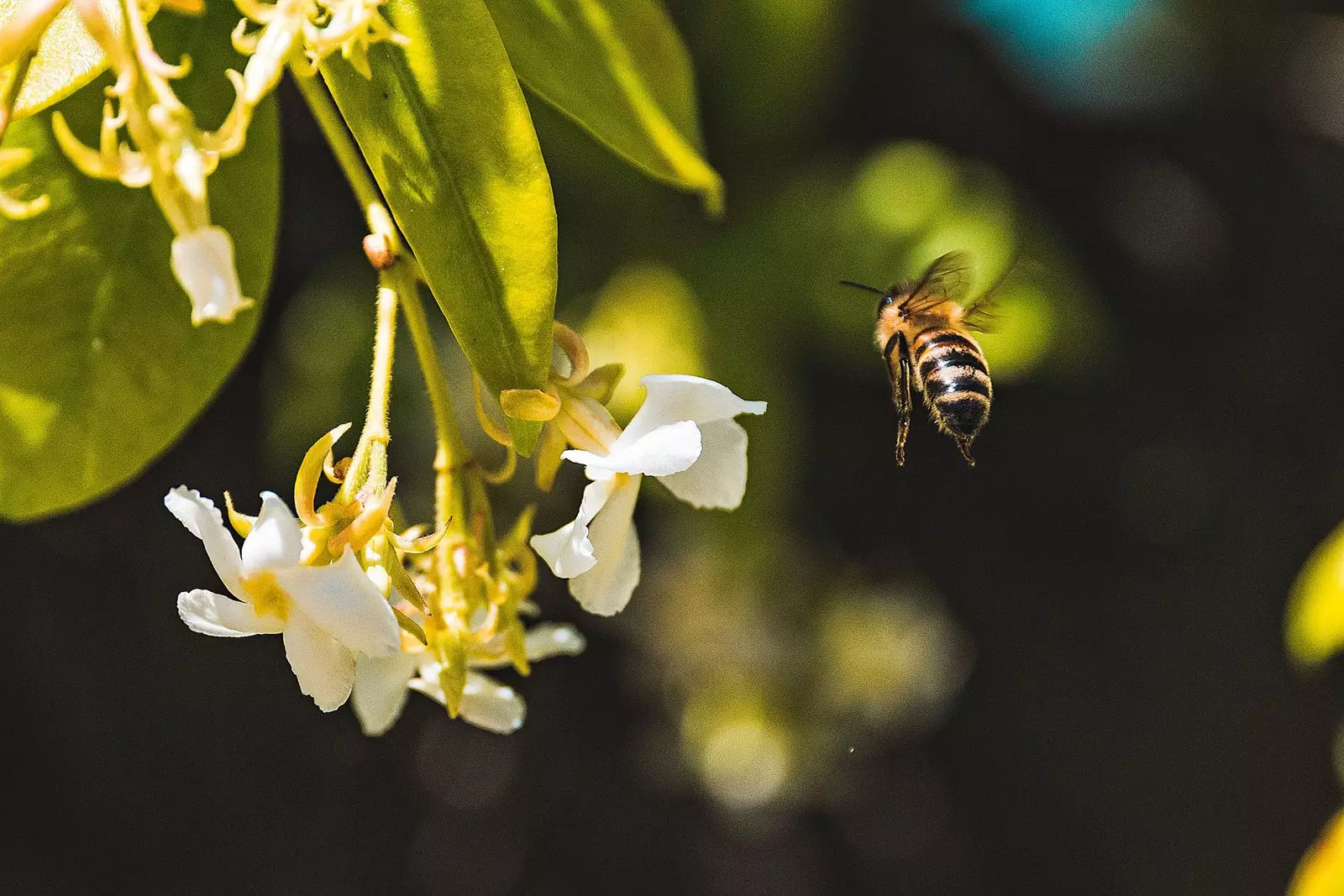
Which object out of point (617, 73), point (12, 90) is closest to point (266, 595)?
point (12, 90)

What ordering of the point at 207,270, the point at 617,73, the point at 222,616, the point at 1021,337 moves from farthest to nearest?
the point at 1021,337, the point at 617,73, the point at 222,616, the point at 207,270

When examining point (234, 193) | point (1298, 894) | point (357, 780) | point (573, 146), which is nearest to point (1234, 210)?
point (573, 146)

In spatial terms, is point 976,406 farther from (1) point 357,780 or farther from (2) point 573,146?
(1) point 357,780

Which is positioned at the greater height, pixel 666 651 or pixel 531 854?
pixel 666 651

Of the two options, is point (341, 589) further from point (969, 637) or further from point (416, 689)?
point (969, 637)

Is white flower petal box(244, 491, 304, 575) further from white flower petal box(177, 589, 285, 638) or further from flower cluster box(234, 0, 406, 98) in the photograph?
flower cluster box(234, 0, 406, 98)

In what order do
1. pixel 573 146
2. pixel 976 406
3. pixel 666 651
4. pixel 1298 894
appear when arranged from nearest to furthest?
pixel 976 406 → pixel 1298 894 → pixel 573 146 → pixel 666 651

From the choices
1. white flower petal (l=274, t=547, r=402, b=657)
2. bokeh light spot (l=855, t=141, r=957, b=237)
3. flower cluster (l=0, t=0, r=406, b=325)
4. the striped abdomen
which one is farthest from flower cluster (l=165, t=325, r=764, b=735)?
bokeh light spot (l=855, t=141, r=957, b=237)
